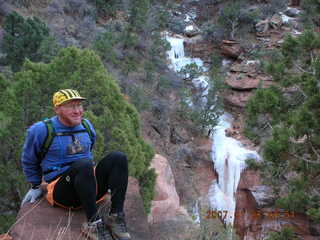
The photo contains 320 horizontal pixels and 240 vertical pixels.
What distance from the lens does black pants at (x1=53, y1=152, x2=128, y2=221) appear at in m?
2.20

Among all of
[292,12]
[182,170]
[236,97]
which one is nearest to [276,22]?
[292,12]

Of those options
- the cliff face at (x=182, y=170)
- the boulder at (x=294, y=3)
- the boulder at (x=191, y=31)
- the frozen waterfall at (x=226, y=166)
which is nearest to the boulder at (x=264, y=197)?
the cliff face at (x=182, y=170)

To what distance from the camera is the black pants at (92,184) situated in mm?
2203

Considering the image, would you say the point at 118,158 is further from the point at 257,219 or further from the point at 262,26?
the point at 262,26

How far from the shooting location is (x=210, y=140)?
47.2 ft

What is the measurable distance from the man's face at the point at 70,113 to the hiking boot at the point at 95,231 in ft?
2.19

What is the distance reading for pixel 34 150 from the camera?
2.37 m

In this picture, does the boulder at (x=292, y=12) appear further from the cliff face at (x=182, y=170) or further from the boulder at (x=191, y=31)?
the boulder at (x=191, y=31)

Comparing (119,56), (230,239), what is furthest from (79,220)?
(119,56)

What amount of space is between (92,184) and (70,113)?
49cm

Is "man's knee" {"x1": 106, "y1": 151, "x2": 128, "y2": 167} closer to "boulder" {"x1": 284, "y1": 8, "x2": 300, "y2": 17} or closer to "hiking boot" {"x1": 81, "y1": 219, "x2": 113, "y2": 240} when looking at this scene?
"hiking boot" {"x1": 81, "y1": 219, "x2": 113, "y2": 240}

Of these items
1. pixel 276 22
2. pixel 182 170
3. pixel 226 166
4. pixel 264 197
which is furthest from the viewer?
pixel 276 22

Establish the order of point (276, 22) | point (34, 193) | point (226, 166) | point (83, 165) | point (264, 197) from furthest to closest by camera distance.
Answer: point (276, 22) < point (226, 166) < point (264, 197) < point (34, 193) < point (83, 165)

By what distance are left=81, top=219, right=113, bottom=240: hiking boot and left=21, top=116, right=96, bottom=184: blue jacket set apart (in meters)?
0.41
